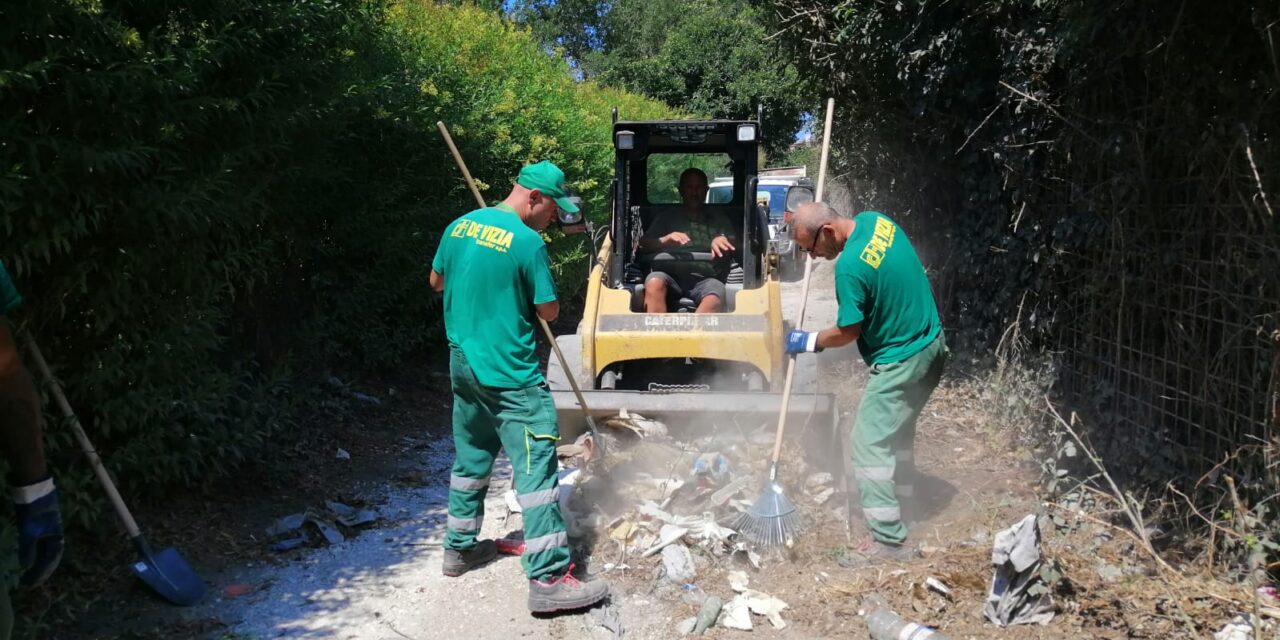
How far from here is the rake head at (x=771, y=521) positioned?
4527mm

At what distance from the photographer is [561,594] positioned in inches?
160

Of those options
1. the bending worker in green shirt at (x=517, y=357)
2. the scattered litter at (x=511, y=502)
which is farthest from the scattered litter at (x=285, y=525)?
the bending worker in green shirt at (x=517, y=357)

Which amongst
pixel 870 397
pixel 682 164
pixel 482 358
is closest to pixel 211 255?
pixel 482 358

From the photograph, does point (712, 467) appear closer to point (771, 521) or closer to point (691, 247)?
point (771, 521)

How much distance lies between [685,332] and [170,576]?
10.4 feet

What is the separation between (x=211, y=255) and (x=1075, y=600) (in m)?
4.25

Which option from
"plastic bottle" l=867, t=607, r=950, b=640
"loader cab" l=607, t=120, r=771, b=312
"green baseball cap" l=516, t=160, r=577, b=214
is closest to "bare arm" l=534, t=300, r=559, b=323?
"green baseball cap" l=516, t=160, r=577, b=214

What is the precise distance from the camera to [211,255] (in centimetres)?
466

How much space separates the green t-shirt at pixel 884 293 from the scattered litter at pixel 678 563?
134cm

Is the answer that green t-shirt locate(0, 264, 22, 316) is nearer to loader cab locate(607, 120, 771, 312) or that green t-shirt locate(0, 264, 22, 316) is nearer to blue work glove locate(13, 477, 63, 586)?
blue work glove locate(13, 477, 63, 586)

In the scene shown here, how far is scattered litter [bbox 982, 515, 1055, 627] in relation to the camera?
3.63 meters

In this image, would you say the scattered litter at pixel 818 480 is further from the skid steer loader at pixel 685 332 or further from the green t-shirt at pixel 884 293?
the green t-shirt at pixel 884 293

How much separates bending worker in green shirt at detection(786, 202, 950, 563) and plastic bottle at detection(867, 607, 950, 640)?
25.5 inches

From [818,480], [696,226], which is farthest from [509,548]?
[696,226]
